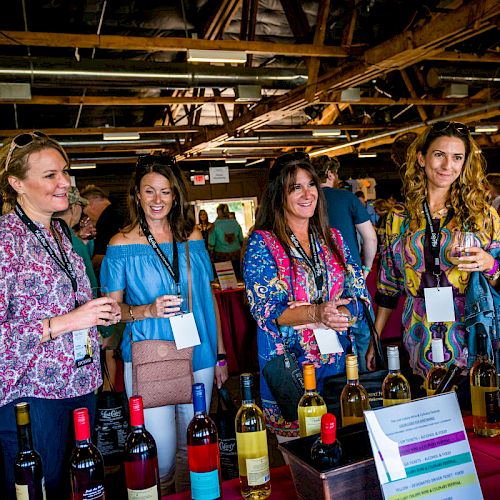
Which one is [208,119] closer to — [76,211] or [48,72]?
[48,72]

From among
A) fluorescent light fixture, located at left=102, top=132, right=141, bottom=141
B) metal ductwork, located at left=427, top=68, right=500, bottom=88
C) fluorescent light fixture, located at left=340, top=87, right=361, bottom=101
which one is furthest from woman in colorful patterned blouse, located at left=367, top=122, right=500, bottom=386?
fluorescent light fixture, located at left=102, top=132, right=141, bottom=141

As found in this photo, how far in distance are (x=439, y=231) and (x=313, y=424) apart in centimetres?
120

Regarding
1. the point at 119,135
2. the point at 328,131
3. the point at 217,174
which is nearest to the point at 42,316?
the point at 119,135

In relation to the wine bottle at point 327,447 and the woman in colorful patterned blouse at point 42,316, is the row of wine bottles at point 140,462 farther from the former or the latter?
the woman in colorful patterned blouse at point 42,316

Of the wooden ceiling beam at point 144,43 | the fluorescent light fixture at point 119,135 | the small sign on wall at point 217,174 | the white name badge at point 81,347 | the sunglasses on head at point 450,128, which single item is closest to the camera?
the white name badge at point 81,347

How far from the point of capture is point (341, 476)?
107 cm

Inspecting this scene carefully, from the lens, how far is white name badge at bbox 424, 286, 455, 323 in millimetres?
2107

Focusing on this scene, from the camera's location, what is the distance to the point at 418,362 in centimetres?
223

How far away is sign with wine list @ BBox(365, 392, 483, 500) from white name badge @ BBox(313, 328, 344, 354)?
2.83 feet

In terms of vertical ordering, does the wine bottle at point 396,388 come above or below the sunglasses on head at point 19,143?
below

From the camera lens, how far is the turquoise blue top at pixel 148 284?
2.28 meters

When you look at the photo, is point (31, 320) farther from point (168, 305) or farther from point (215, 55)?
point (215, 55)

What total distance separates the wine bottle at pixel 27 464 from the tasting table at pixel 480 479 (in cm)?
31

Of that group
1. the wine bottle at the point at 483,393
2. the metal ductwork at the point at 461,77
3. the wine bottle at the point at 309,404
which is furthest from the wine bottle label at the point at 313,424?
the metal ductwork at the point at 461,77
